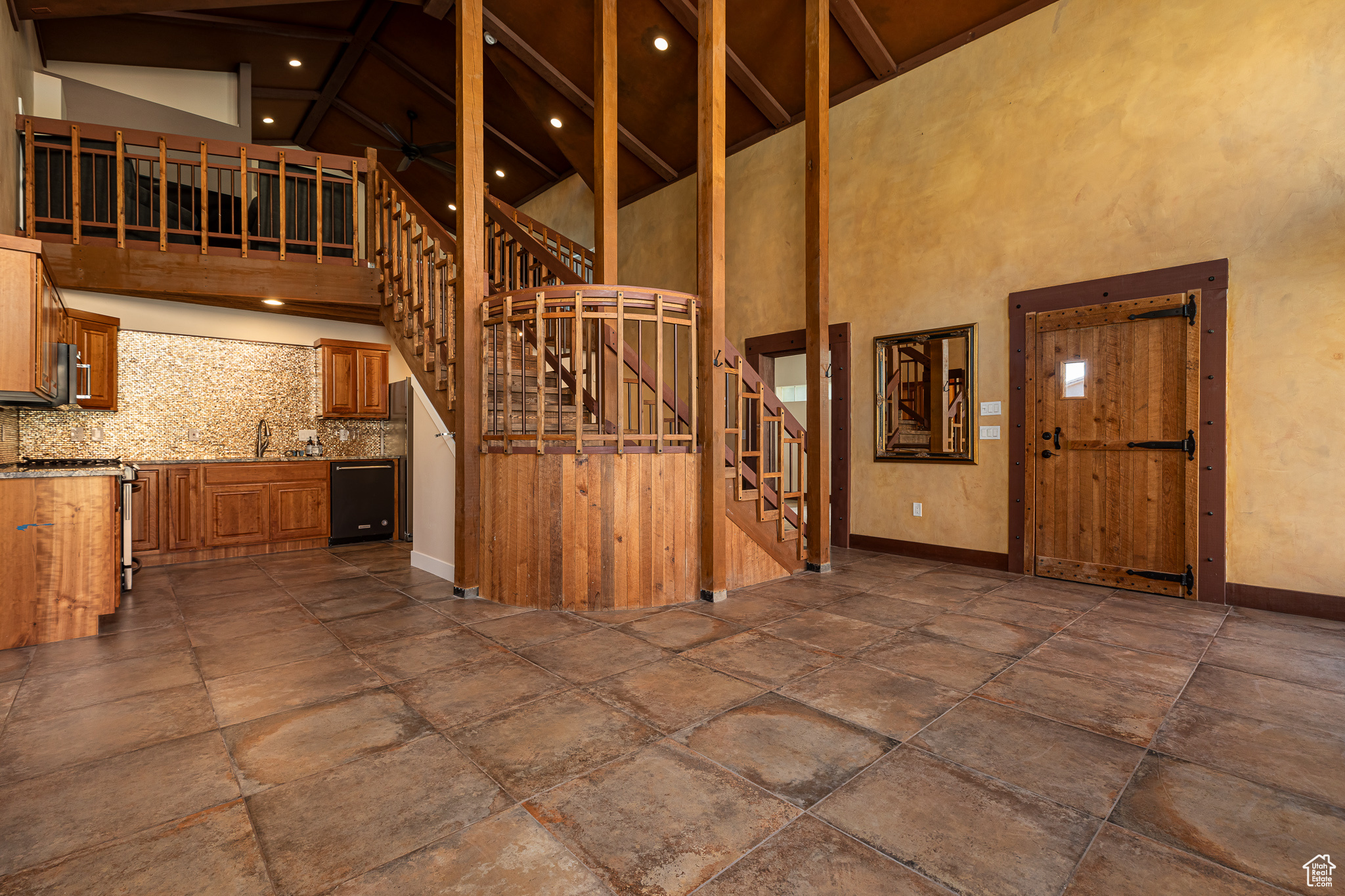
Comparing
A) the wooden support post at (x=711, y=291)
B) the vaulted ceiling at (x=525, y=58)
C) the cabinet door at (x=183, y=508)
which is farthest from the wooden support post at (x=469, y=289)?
the cabinet door at (x=183, y=508)

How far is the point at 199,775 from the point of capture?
1934mm

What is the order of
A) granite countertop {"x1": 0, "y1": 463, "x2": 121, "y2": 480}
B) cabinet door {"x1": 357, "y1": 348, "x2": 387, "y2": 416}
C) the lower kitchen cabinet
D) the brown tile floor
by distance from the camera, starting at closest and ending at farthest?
the brown tile floor < granite countertop {"x1": 0, "y1": 463, "x2": 121, "y2": 480} < the lower kitchen cabinet < cabinet door {"x1": 357, "y1": 348, "x2": 387, "y2": 416}

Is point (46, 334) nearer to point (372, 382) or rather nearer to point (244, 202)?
point (244, 202)

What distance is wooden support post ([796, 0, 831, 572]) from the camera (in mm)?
5074

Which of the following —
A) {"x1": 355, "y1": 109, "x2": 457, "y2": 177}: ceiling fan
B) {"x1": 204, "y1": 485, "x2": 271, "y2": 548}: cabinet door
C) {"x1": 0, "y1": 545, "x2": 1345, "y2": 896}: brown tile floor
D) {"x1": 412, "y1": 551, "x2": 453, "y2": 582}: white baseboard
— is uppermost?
{"x1": 355, "y1": 109, "x2": 457, "y2": 177}: ceiling fan

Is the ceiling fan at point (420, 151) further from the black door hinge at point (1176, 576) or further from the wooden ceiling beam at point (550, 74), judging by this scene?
the black door hinge at point (1176, 576)

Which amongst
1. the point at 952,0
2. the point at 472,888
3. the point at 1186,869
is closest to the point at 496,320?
the point at 472,888

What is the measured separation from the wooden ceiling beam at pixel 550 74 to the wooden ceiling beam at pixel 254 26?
108 inches

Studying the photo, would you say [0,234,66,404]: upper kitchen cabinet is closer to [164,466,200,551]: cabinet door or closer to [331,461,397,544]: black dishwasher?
[164,466,200,551]: cabinet door

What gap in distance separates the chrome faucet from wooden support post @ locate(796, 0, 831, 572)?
6004 millimetres

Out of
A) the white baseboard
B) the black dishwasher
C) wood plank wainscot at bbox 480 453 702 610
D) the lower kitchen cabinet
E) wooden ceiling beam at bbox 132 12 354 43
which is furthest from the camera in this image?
wooden ceiling beam at bbox 132 12 354 43

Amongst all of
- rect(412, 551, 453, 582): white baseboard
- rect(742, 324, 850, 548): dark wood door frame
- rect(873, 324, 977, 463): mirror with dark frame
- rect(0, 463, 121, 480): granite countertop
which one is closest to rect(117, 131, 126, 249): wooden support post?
rect(0, 463, 121, 480): granite countertop

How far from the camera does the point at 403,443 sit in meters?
7.40

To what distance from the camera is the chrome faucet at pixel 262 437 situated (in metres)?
6.75
